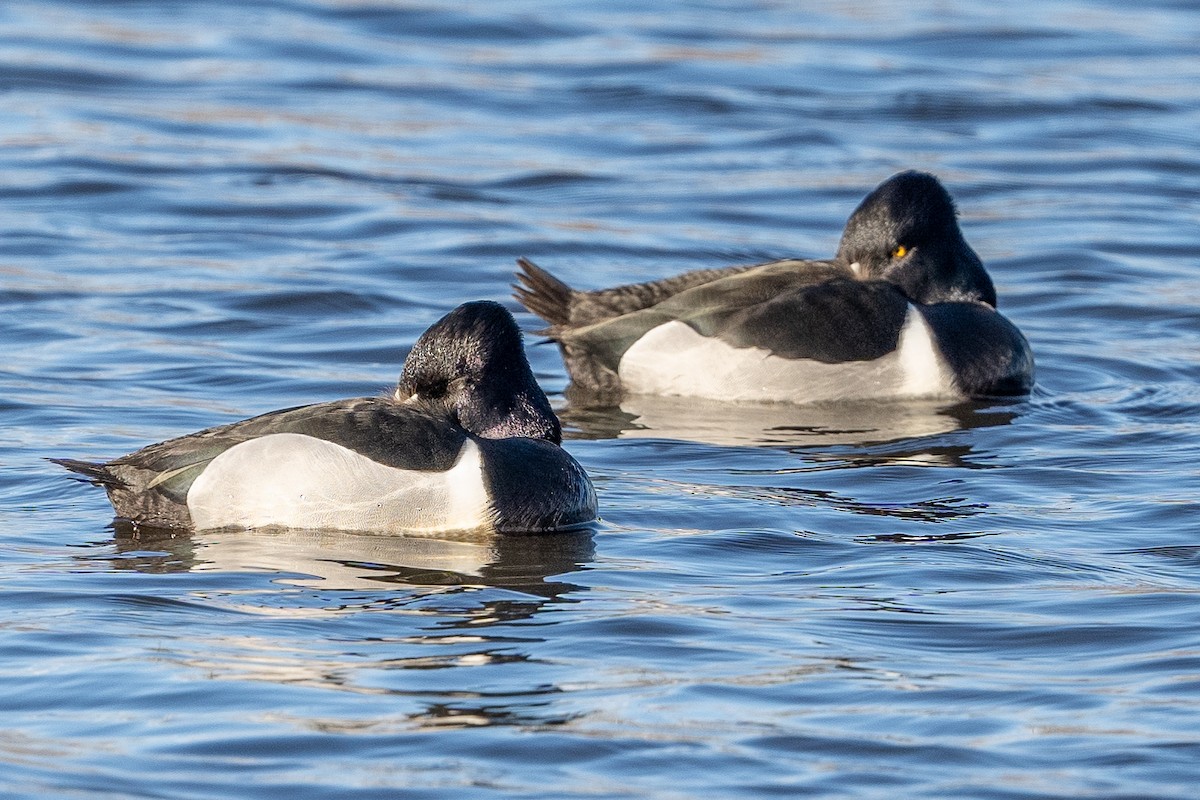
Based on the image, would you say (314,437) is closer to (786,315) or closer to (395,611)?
(395,611)

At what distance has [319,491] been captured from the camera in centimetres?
835

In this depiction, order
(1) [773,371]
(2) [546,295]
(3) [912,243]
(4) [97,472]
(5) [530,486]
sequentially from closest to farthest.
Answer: (4) [97,472]
(5) [530,486]
(1) [773,371]
(3) [912,243]
(2) [546,295]

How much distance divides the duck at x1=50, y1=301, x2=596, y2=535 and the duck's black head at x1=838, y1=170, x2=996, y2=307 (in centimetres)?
360

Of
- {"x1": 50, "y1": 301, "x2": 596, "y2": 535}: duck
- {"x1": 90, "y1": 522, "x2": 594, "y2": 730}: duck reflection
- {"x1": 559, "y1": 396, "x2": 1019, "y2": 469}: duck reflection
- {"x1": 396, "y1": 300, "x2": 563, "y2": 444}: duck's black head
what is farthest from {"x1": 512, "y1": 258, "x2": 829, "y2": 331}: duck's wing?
{"x1": 90, "y1": 522, "x2": 594, "y2": 730}: duck reflection

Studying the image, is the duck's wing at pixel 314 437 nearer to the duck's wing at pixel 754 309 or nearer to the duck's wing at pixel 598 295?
the duck's wing at pixel 754 309

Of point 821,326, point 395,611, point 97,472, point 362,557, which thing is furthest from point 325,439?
point 821,326

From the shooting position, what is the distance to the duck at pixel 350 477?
8.34 meters

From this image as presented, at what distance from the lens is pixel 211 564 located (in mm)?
8008

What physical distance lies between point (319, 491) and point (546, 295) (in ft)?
12.5

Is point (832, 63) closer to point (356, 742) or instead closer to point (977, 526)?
point (977, 526)

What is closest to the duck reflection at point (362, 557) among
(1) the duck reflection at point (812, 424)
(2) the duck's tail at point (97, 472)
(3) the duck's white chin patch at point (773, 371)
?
(2) the duck's tail at point (97, 472)

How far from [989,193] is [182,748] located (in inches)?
459

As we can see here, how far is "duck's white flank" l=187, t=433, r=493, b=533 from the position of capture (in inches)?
328

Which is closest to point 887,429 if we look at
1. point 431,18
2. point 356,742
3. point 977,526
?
point 977,526
